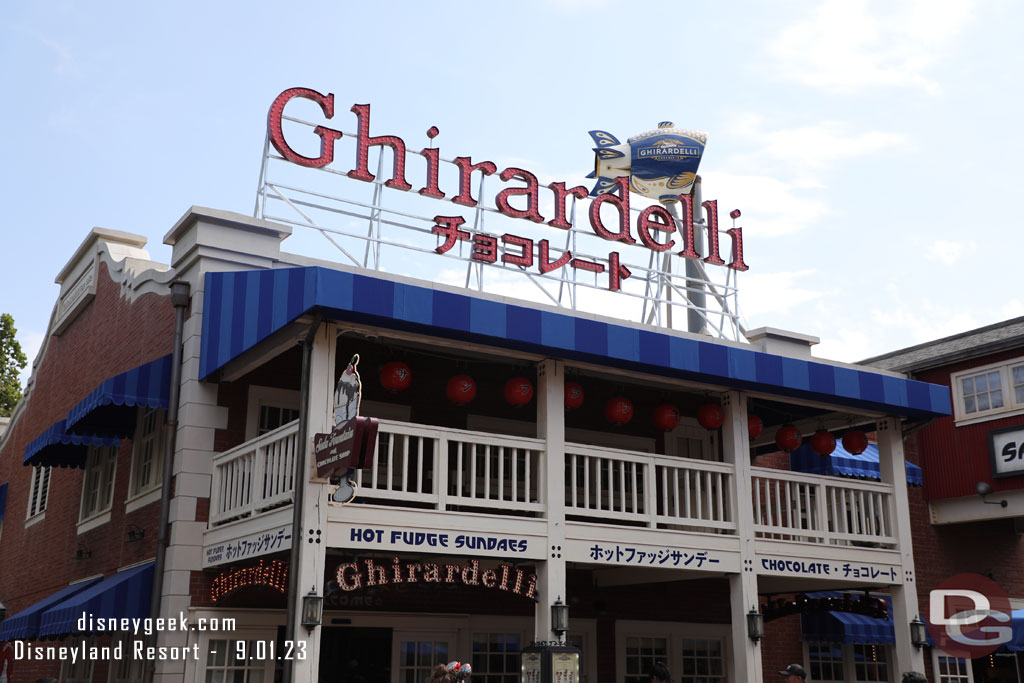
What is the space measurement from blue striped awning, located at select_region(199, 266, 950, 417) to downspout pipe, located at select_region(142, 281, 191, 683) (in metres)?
0.52

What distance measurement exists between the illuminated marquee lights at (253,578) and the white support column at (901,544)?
868cm

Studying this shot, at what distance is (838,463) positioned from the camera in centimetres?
2047

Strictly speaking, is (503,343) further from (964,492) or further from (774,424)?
(964,492)

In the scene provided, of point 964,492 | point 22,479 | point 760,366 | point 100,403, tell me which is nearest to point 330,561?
point 100,403

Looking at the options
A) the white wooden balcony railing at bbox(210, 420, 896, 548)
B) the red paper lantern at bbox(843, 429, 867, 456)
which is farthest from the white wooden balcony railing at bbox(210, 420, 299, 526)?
the red paper lantern at bbox(843, 429, 867, 456)

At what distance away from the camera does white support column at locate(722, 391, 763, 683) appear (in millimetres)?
13633

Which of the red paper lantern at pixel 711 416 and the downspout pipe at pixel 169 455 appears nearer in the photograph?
the downspout pipe at pixel 169 455

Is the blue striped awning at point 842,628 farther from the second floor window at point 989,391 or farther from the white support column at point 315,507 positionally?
the white support column at point 315,507

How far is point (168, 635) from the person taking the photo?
12664 mm

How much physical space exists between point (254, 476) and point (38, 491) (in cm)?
1195

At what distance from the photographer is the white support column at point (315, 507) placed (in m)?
10.5

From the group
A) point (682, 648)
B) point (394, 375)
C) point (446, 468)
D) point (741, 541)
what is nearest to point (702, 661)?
point (682, 648)

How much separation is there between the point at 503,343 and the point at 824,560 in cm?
596

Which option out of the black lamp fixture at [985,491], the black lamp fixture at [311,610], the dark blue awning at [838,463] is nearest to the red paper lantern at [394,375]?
the black lamp fixture at [311,610]
